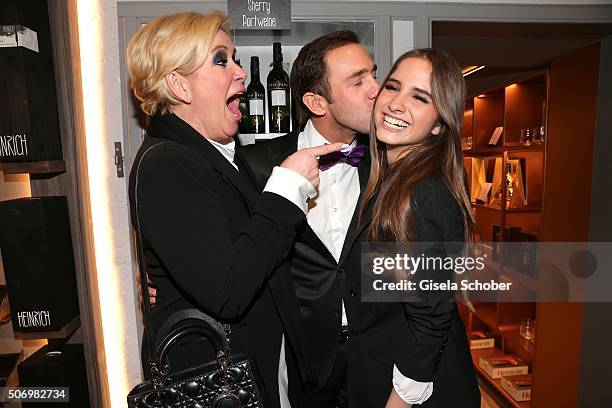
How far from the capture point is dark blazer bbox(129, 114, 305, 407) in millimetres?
863

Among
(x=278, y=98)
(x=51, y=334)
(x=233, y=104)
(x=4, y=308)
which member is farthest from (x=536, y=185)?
(x=4, y=308)

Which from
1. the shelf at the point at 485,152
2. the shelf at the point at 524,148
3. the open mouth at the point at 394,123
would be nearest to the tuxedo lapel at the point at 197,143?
the open mouth at the point at 394,123

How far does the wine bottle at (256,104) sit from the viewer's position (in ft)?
6.23

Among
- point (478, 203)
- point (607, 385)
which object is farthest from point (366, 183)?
point (478, 203)

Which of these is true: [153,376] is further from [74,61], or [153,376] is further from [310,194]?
[74,61]

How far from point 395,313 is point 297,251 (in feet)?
1.29

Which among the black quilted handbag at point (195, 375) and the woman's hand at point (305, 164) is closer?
the black quilted handbag at point (195, 375)

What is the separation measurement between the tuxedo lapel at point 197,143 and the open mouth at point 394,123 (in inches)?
20.2

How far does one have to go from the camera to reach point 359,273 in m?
1.30

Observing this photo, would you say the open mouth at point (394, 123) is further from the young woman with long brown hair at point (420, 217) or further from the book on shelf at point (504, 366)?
the book on shelf at point (504, 366)

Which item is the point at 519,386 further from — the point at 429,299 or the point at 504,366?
the point at 429,299

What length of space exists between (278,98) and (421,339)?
126cm

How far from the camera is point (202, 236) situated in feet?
2.84

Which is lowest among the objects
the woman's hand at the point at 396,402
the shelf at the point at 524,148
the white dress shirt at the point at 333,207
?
the woman's hand at the point at 396,402
